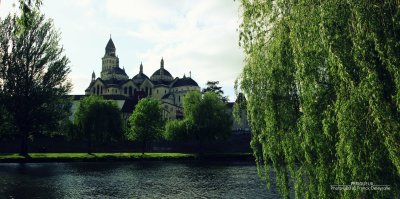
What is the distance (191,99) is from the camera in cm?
7281

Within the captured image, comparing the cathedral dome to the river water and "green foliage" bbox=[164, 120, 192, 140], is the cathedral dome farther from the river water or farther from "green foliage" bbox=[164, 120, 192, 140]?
the river water

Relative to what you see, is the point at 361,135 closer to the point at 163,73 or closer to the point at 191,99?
the point at 191,99

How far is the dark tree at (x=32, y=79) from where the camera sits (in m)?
55.0

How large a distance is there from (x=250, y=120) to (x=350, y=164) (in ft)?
16.3

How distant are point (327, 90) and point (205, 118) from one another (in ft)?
197

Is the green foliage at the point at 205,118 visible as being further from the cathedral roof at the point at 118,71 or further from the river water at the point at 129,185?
the cathedral roof at the point at 118,71

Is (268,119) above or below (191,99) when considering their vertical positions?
below

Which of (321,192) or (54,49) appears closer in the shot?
(321,192)

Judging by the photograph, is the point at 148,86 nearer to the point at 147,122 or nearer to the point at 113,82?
the point at 113,82

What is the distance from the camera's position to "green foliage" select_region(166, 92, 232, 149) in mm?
70750

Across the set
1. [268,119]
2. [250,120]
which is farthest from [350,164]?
[250,120]

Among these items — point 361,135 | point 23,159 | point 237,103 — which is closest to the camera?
point 361,135

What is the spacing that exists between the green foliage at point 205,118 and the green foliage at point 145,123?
5738 mm

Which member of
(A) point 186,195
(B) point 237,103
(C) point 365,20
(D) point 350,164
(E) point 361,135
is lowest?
(A) point 186,195
